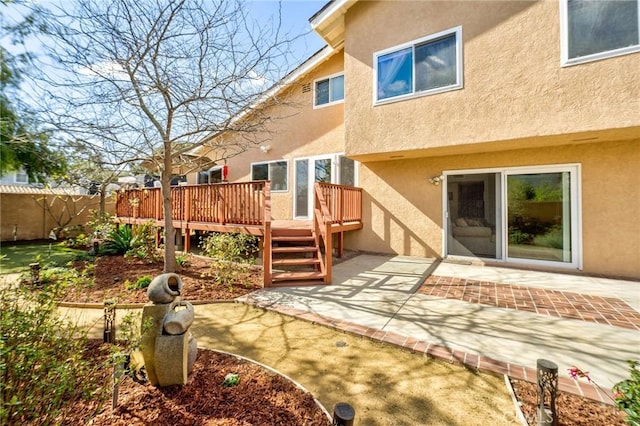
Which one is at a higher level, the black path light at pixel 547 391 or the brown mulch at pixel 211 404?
the black path light at pixel 547 391

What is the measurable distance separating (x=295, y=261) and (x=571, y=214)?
6.27 m

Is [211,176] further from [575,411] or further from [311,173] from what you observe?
[575,411]

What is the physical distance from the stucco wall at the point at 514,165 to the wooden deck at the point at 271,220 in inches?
28.6

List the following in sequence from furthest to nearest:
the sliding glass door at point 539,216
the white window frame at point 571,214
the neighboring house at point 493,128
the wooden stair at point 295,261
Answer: the sliding glass door at point 539,216
the white window frame at point 571,214
the wooden stair at point 295,261
the neighboring house at point 493,128

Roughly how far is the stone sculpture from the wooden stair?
10.3ft

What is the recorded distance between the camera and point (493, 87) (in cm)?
575

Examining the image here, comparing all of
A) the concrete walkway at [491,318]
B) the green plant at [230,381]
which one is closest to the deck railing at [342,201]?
the concrete walkway at [491,318]

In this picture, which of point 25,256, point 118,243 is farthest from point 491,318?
point 25,256

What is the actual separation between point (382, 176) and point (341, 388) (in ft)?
21.8

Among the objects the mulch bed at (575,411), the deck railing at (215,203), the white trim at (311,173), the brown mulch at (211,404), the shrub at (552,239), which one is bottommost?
the mulch bed at (575,411)

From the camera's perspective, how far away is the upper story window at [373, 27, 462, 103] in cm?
624

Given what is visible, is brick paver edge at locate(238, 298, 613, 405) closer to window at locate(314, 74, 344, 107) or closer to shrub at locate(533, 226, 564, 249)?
shrub at locate(533, 226, 564, 249)

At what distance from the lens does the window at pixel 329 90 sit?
8998 millimetres

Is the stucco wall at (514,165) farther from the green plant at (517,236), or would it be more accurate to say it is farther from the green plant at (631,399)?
the green plant at (631,399)
